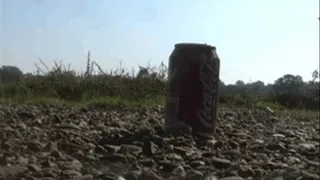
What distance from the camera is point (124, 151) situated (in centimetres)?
273

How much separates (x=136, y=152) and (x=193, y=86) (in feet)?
2.43

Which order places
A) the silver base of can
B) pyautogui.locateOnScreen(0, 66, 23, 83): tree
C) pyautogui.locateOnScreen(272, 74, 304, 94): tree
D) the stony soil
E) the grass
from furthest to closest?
pyautogui.locateOnScreen(272, 74, 304, 94): tree, the grass, the silver base of can, pyautogui.locateOnScreen(0, 66, 23, 83): tree, the stony soil

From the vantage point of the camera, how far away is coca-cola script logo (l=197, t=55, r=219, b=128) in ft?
11.1

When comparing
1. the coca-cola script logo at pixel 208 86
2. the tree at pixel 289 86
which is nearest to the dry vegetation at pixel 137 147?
the coca-cola script logo at pixel 208 86

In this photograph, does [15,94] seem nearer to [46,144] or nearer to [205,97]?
[205,97]

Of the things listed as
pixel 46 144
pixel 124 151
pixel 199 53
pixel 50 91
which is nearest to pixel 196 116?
pixel 199 53

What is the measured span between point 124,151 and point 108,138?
0.43m

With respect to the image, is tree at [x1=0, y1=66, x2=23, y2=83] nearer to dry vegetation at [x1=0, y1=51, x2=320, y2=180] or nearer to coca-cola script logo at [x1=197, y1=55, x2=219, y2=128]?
dry vegetation at [x1=0, y1=51, x2=320, y2=180]

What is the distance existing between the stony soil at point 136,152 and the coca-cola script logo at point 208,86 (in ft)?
0.36

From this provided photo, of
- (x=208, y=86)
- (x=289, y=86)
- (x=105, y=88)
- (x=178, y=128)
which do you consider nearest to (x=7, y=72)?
(x=178, y=128)

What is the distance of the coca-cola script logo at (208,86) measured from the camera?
337 cm

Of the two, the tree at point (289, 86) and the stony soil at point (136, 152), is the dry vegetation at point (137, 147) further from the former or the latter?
the tree at point (289, 86)

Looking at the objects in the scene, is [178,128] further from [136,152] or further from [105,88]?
[105,88]

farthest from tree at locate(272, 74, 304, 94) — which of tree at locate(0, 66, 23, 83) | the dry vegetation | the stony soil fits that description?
tree at locate(0, 66, 23, 83)
